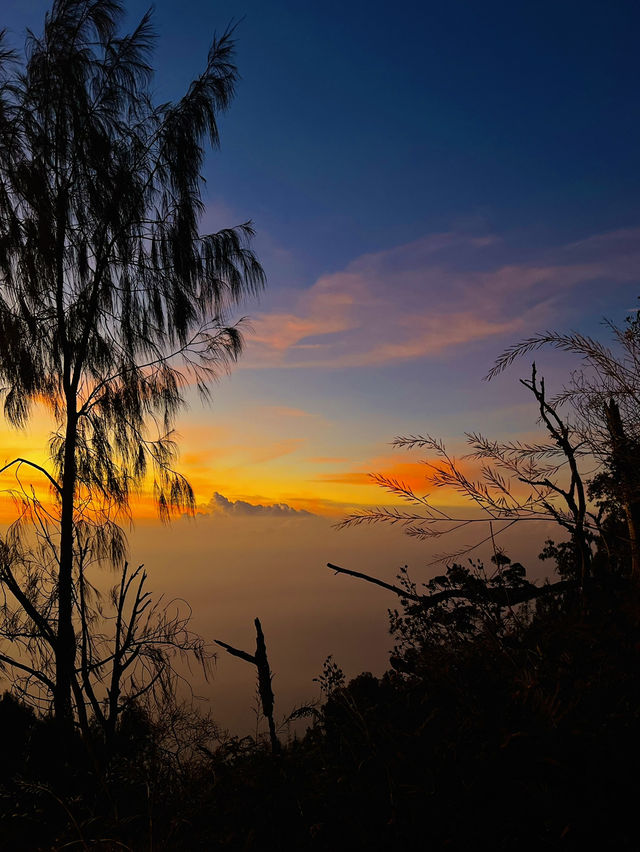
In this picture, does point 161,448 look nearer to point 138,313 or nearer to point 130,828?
point 138,313

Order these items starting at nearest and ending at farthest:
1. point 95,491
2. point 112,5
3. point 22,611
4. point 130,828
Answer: point 130,828, point 22,611, point 95,491, point 112,5

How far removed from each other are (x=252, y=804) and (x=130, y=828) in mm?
749

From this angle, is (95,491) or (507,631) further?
(95,491)

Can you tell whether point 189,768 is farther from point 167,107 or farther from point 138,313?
point 167,107

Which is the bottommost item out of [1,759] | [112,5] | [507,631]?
[1,759]

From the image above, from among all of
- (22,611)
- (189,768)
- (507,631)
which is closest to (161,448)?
(22,611)

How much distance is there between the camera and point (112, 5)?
7.43 m

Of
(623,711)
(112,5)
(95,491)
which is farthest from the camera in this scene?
(112,5)

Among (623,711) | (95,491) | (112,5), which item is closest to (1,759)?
(95,491)

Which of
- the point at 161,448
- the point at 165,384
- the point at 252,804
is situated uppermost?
the point at 165,384

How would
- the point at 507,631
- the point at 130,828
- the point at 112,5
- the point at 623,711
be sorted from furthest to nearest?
1. the point at 112,5
2. the point at 507,631
3. the point at 130,828
4. the point at 623,711

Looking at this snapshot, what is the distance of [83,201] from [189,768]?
599cm

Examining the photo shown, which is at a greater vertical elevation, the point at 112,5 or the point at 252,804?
the point at 112,5

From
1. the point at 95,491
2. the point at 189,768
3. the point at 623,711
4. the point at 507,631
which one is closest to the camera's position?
the point at 623,711
